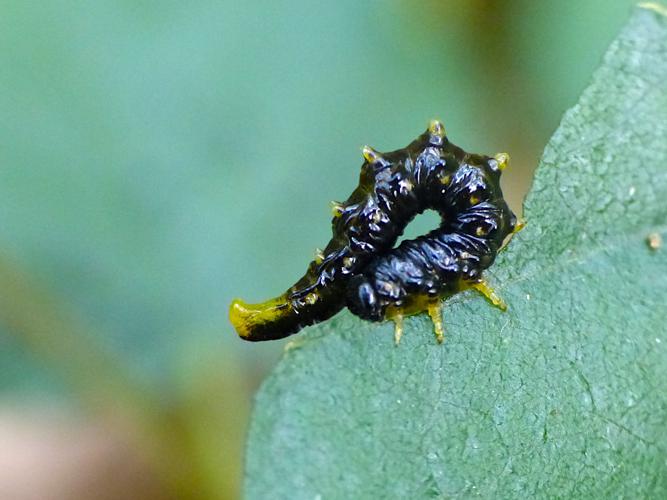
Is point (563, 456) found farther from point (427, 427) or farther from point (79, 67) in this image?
point (79, 67)

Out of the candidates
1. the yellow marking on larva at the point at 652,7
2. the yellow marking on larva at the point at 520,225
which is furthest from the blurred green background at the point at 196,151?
the yellow marking on larva at the point at 652,7

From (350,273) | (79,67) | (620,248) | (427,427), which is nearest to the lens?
(427,427)

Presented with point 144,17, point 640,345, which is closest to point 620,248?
point 640,345

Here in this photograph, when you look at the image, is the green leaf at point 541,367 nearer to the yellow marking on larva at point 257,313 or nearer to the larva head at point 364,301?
the larva head at point 364,301

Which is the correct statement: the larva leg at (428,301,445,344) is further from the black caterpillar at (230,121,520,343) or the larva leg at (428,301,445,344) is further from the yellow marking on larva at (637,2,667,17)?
the yellow marking on larva at (637,2,667,17)

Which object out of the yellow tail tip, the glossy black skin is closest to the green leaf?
the glossy black skin
